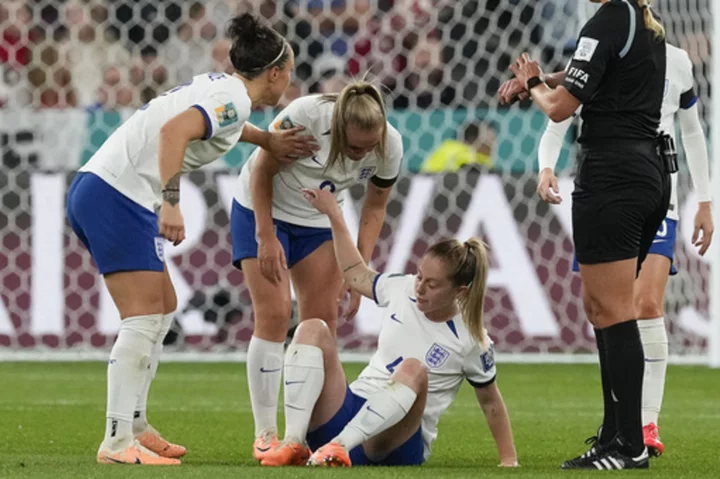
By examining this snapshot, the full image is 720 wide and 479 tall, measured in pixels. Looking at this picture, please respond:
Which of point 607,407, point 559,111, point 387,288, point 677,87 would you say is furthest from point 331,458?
point 677,87

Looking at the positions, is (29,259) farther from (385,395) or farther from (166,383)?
(385,395)

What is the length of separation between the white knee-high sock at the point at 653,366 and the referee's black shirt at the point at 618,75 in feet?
3.90

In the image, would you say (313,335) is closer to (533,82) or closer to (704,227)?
(533,82)

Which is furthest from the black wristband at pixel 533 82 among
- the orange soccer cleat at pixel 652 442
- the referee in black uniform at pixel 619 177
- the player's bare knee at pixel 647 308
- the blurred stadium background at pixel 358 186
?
the blurred stadium background at pixel 358 186

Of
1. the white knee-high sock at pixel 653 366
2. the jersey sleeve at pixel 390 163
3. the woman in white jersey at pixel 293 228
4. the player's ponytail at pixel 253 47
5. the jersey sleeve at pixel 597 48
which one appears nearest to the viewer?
the jersey sleeve at pixel 597 48

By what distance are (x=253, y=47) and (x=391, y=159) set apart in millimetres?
717

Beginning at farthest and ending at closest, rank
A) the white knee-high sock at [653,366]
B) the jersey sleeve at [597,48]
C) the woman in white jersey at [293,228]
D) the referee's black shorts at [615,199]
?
the white knee-high sock at [653,366] → the woman in white jersey at [293,228] → the referee's black shorts at [615,199] → the jersey sleeve at [597,48]

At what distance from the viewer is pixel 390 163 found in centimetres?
530

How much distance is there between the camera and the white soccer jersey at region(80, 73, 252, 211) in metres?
4.65

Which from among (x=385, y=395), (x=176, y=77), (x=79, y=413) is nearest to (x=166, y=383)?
(x=79, y=413)

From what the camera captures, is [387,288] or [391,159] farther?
[391,159]

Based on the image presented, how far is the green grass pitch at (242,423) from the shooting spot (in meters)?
4.40

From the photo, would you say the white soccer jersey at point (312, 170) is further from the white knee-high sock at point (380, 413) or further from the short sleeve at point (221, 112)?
the white knee-high sock at point (380, 413)

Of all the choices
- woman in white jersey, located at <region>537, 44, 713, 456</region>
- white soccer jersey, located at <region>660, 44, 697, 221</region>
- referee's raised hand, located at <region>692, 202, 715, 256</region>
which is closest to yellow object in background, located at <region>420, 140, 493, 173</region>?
woman in white jersey, located at <region>537, 44, 713, 456</region>
